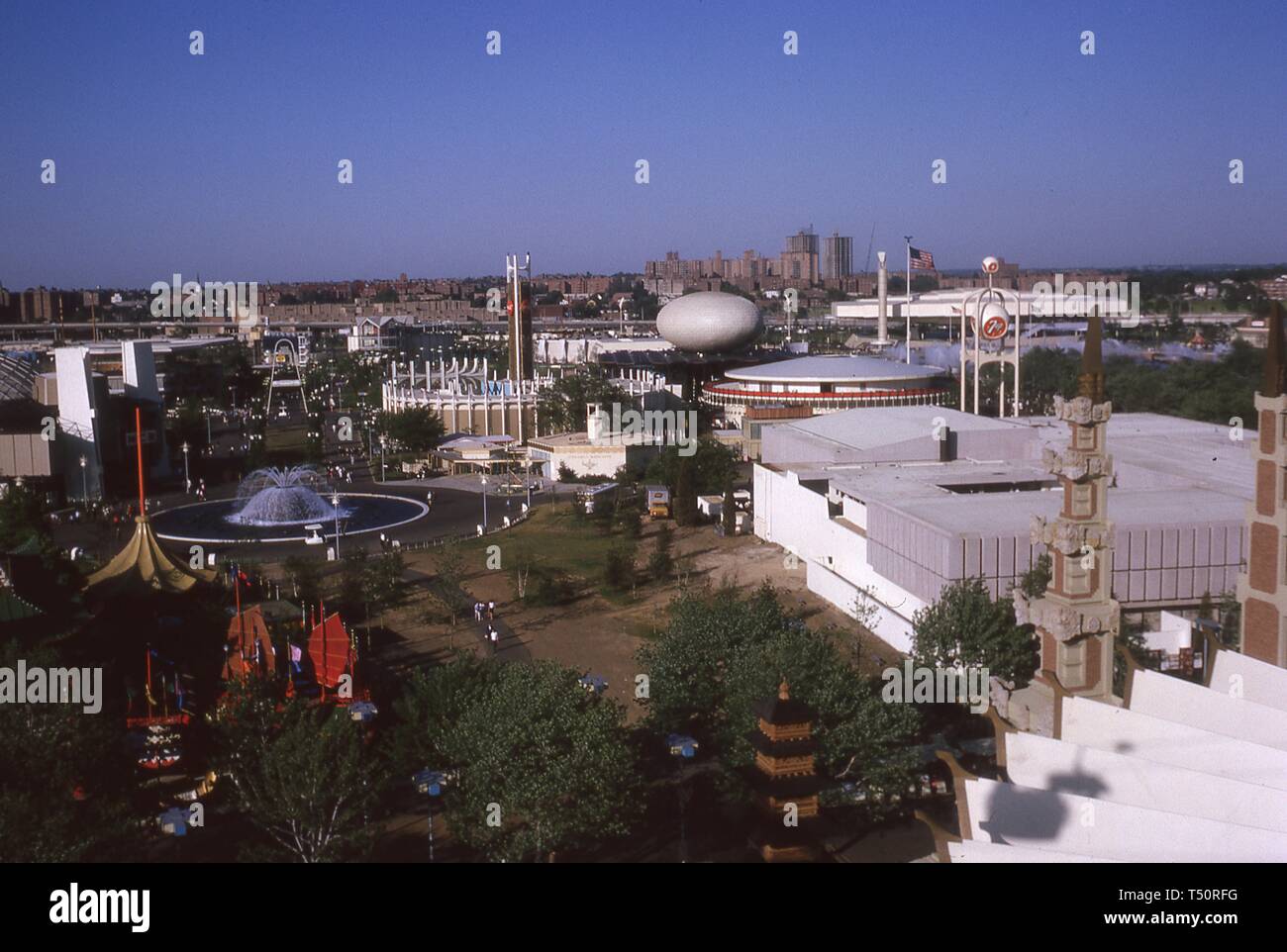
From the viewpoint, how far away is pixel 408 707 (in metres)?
12.5

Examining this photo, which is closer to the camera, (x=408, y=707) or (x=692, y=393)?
(x=408, y=707)

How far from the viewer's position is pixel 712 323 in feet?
175

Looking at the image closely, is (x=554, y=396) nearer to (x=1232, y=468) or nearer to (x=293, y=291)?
(x=1232, y=468)

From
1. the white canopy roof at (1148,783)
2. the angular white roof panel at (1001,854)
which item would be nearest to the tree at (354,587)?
the white canopy roof at (1148,783)

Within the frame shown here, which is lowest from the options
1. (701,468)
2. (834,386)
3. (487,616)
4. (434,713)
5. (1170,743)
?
(487,616)

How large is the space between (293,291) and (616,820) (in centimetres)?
17664

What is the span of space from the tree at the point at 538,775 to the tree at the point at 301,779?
2.80 ft

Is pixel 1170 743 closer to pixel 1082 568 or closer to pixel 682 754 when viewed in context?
pixel 1082 568

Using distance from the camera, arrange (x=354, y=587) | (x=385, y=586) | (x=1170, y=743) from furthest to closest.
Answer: (x=385, y=586), (x=354, y=587), (x=1170, y=743)

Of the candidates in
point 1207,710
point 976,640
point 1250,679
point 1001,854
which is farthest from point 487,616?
point 1001,854

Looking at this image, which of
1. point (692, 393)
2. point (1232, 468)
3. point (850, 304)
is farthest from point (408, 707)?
point (850, 304)

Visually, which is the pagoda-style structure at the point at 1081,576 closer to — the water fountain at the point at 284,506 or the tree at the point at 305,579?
the tree at the point at 305,579

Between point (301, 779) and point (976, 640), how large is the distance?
7.82 metres

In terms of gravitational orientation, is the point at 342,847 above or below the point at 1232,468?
below
